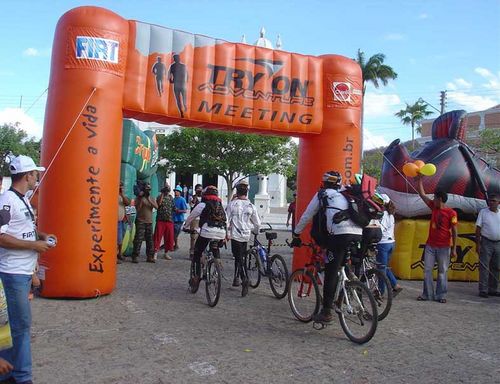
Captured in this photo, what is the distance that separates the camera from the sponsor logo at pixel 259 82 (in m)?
7.85

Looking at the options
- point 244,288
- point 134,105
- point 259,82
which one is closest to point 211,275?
point 244,288

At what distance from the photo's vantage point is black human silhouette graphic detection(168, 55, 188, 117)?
7555 mm

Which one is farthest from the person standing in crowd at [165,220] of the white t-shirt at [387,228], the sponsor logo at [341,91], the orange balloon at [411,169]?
the white t-shirt at [387,228]

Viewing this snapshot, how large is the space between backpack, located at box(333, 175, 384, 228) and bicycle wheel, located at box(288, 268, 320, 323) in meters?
0.97

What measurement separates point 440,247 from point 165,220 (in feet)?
20.1

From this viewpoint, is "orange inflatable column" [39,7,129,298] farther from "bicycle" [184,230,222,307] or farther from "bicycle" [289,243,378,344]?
"bicycle" [289,243,378,344]

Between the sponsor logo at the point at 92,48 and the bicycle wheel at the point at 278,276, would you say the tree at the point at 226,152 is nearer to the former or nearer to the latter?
the bicycle wheel at the point at 278,276

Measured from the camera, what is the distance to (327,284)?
17.8 ft

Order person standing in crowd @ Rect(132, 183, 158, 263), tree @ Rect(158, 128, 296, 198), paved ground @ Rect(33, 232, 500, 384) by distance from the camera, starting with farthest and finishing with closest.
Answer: tree @ Rect(158, 128, 296, 198) < person standing in crowd @ Rect(132, 183, 158, 263) < paved ground @ Rect(33, 232, 500, 384)

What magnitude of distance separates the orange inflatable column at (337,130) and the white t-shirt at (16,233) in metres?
5.48

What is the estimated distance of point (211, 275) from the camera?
273 inches

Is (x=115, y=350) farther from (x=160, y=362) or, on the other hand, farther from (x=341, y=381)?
(x=341, y=381)

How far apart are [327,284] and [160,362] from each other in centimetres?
197

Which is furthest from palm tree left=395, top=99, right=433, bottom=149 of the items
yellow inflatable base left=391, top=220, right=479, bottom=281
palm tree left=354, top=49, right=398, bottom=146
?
yellow inflatable base left=391, top=220, right=479, bottom=281
